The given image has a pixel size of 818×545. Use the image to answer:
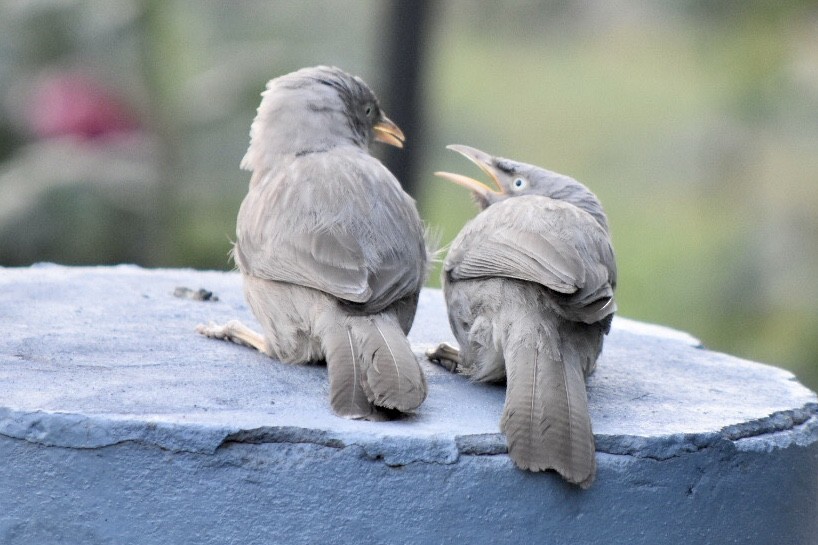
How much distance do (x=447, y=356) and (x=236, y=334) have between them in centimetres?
82

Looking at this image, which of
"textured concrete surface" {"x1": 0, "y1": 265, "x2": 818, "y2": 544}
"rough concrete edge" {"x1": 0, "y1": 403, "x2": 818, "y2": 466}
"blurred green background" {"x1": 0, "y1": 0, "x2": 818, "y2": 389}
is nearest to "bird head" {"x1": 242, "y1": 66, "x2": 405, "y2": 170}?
"textured concrete surface" {"x1": 0, "y1": 265, "x2": 818, "y2": 544}

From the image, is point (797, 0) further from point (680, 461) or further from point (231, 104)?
point (680, 461)

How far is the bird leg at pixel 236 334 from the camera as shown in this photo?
4.77 metres

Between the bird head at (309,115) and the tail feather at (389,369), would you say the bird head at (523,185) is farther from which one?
the tail feather at (389,369)

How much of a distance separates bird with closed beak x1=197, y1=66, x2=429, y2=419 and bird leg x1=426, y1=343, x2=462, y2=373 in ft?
0.76

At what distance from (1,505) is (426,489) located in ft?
3.90

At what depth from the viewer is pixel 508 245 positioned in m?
4.38

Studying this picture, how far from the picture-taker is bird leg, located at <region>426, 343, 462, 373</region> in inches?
186

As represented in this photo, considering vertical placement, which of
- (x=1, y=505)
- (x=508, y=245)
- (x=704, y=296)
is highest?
(x=508, y=245)

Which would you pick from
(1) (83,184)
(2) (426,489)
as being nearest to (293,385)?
(2) (426,489)

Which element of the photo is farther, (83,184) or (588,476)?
(83,184)

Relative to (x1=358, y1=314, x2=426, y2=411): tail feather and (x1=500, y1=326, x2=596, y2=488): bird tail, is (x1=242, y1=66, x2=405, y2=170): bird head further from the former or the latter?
(x1=500, y1=326, x2=596, y2=488): bird tail

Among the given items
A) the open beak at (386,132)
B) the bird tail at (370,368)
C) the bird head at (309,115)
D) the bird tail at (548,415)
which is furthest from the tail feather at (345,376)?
the open beak at (386,132)

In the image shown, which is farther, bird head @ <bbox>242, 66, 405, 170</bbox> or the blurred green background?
the blurred green background
